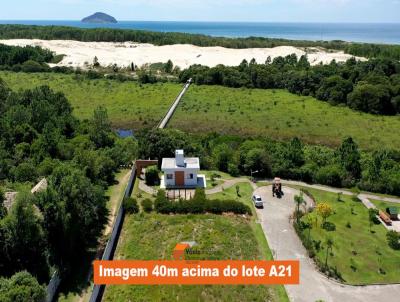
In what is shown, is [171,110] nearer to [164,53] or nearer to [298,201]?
[298,201]

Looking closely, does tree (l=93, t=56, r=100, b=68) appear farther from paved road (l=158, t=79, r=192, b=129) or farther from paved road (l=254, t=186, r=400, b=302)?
paved road (l=254, t=186, r=400, b=302)

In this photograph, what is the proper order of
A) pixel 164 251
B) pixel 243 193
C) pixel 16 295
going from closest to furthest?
pixel 16 295 → pixel 164 251 → pixel 243 193

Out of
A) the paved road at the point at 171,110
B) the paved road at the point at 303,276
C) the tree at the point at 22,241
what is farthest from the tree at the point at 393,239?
the paved road at the point at 171,110

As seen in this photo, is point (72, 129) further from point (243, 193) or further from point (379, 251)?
point (379, 251)

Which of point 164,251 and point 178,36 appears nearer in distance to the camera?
point 164,251

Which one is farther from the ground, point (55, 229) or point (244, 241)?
point (55, 229)

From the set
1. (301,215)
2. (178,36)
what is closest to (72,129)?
(301,215)

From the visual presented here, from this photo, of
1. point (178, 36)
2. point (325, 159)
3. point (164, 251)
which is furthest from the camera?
point (178, 36)
